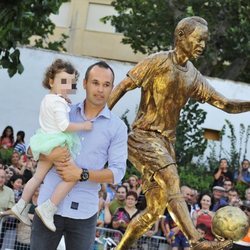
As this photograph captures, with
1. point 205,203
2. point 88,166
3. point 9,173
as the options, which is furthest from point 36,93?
point 88,166

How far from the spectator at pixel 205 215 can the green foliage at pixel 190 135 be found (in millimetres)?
5910

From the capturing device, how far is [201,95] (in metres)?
7.40

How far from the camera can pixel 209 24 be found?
23922 mm

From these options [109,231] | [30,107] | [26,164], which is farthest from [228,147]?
[109,231]

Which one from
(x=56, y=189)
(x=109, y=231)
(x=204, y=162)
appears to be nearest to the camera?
(x=56, y=189)

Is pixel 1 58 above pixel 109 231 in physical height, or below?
above

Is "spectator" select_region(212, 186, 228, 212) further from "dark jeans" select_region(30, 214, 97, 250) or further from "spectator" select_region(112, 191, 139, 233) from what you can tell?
"dark jeans" select_region(30, 214, 97, 250)

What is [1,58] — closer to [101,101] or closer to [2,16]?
[2,16]

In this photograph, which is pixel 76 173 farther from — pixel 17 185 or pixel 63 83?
pixel 17 185

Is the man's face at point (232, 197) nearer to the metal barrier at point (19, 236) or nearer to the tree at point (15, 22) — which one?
the metal barrier at point (19, 236)

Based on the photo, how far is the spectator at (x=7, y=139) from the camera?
16.3 metres

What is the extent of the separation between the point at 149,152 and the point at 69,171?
182 cm

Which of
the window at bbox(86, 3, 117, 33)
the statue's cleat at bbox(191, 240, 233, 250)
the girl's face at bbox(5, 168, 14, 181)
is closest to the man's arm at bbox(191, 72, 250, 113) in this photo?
the statue's cleat at bbox(191, 240, 233, 250)

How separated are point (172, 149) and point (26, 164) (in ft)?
18.9
